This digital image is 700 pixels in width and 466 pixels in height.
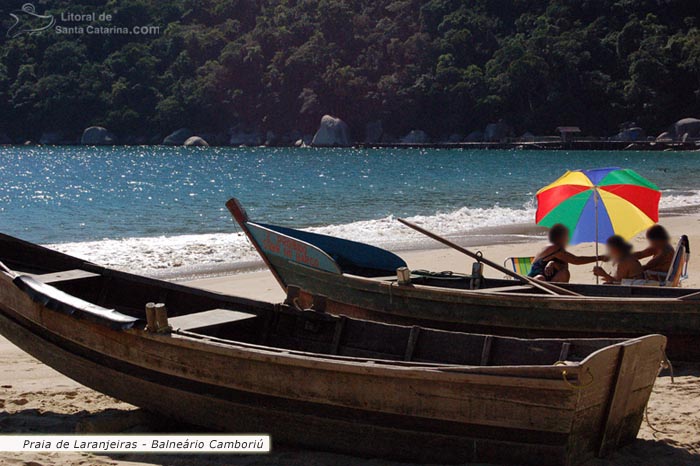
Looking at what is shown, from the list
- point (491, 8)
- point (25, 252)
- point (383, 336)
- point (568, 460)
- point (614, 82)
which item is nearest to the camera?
point (568, 460)

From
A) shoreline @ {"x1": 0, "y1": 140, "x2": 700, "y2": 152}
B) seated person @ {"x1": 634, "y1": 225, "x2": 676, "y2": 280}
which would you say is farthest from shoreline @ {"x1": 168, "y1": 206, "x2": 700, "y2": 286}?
shoreline @ {"x1": 0, "y1": 140, "x2": 700, "y2": 152}

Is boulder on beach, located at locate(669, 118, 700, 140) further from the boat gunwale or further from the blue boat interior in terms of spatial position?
the boat gunwale

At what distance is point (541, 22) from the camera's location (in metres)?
106

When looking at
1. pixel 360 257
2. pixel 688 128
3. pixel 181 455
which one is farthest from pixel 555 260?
pixel 688 128

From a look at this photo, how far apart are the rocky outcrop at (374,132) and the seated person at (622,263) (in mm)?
100293

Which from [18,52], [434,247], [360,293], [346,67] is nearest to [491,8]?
[346,67]

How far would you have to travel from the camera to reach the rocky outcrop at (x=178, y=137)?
117 m

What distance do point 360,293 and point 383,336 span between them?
83.1 inches

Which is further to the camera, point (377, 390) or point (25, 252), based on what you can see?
point (25, 252)

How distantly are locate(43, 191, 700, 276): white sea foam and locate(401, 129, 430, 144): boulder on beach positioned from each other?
81.8 m

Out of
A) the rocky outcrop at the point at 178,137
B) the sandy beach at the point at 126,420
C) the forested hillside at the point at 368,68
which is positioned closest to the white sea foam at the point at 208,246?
the sandy beach at the point at 126,420

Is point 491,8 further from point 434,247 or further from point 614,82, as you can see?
point 434,247

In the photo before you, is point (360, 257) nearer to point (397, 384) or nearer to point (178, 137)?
point (397, 384)

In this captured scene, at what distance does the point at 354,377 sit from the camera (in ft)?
18.0
